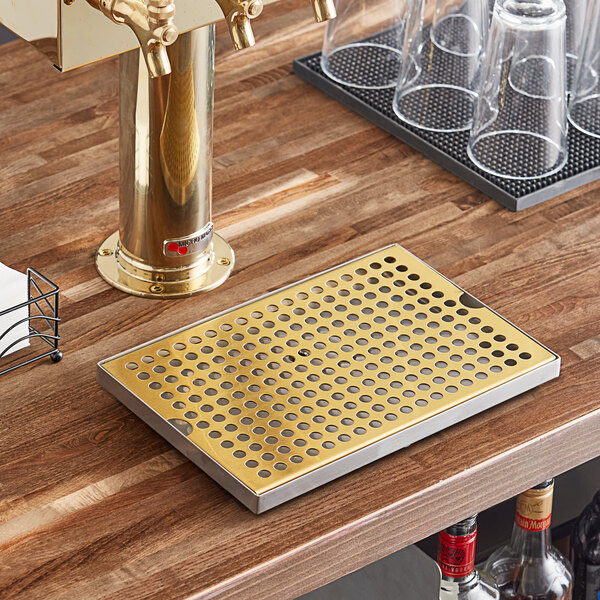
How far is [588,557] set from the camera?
59.9 inches

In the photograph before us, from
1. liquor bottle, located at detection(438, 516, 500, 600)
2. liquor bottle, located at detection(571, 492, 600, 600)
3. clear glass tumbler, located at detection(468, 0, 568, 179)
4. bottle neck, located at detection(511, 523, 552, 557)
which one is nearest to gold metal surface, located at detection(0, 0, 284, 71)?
clear glass tumbler, located at detection(468, 0, 568, 179)

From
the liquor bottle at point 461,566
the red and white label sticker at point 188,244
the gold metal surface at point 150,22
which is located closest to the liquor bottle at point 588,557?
the liquor bottle at point 461,566

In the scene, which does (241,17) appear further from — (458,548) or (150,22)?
(458,548)

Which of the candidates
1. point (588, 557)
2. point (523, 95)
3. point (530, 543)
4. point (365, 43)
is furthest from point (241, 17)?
point (588, 557)

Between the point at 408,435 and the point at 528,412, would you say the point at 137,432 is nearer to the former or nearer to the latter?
the point at 408,435

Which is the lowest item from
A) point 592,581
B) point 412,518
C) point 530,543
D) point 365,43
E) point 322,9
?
point 592,581

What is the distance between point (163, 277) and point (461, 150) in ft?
1.29

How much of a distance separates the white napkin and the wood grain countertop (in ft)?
0.12

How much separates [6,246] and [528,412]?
21.4 inches

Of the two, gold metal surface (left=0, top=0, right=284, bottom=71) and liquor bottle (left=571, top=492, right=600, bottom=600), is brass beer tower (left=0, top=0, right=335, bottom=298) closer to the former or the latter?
gold metal surface (left=0, top=0, right=284, bottom=71)

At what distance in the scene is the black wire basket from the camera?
3.39 feet

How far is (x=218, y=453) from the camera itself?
3.07 ft

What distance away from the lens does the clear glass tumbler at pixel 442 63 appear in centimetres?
137

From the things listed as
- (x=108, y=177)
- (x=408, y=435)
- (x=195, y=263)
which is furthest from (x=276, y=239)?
(x=408, y=435)
